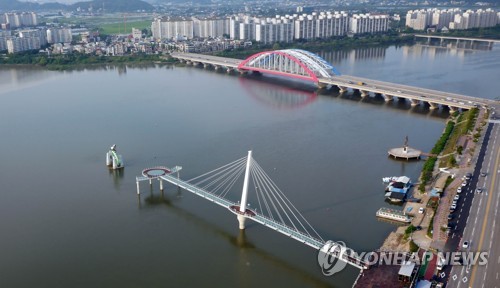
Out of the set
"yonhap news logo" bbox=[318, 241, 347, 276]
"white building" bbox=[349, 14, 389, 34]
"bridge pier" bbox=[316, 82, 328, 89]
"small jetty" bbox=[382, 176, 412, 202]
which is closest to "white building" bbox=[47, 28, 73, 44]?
"white building" bbox=[349, 14, 389, 34]

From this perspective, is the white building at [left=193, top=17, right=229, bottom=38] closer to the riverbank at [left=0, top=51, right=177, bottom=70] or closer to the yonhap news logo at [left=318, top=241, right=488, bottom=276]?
the riverbank at [left=0, top=51, right=177, bottom=70]

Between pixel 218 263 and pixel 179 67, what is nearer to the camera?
pixel 218 263

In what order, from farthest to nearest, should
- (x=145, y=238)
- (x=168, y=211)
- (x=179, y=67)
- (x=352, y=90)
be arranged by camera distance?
1. (x=179, y=67)
2. (x=352, y=90)
3. (x=168, y=211)
4. (x=145, y=238)

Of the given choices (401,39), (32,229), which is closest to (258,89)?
(32,229)

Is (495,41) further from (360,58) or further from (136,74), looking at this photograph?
(136,74)

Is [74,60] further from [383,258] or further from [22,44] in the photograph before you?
[383,258]

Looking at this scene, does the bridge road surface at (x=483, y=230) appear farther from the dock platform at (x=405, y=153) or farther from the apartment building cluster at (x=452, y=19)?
the apartment building cluster at (x=452, y=19)
